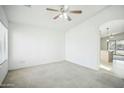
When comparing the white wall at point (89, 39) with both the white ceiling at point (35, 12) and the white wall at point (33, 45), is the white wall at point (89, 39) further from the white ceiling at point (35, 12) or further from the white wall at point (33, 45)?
the white wall at point (33, 45)

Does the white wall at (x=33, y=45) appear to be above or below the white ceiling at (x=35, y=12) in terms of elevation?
below

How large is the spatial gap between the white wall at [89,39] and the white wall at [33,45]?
1054 millimetres

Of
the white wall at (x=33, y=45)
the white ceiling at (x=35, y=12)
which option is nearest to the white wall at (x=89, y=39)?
the white ceiling at (x=35, y=12)

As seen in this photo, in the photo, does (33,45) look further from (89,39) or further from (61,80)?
(89,39)

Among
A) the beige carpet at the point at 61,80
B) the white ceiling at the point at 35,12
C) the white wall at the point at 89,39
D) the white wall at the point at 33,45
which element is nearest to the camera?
the beige carpet at the point at 61,80

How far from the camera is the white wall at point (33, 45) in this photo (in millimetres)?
3856

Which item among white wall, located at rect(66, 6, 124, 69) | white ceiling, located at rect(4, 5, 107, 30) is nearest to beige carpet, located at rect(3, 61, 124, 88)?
white wall, located at rect(66, 6, 124, 69)

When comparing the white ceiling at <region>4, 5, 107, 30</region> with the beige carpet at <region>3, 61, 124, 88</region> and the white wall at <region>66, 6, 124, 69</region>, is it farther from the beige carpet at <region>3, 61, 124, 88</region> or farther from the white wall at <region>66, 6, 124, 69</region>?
the beige carpet at <region>3, 61, 124, 88</region>

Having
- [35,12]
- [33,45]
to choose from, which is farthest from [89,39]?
[33,45]

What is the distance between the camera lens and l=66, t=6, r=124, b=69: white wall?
3.18m

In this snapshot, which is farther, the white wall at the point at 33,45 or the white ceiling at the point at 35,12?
the white wall at the point at 33,45

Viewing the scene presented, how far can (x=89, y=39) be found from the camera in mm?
4117

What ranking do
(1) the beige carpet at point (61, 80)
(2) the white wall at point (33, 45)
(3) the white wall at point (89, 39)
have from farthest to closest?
1. (2) the white wall at point (33, 45)
2. (3) the white wall at point (89, 39)
3. (1) the beige carpet at point (61, 80)
